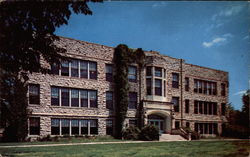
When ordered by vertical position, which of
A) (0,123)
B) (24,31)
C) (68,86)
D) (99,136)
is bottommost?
(99,136)

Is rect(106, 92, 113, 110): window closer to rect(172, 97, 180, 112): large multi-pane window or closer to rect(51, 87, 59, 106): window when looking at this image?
rect(51, 87, 59, 106): window

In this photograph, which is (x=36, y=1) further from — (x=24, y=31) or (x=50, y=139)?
(x=50, y=139)

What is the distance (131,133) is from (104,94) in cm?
409

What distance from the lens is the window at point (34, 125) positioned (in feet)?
67.4

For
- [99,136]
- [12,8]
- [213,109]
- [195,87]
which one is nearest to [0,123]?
[99,136]

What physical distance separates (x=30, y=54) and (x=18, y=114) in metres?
10.6

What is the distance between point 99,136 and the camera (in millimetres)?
23516

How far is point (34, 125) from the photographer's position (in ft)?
67.9

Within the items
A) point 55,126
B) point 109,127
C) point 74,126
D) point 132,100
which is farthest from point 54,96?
point 132,100

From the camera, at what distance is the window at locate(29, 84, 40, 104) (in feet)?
68.3

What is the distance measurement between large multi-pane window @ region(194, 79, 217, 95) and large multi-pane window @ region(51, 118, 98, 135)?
1327 centimetres

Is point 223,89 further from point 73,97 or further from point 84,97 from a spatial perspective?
point 73,97

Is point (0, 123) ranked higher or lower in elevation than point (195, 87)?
lower

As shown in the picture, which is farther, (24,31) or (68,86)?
(68,86)
